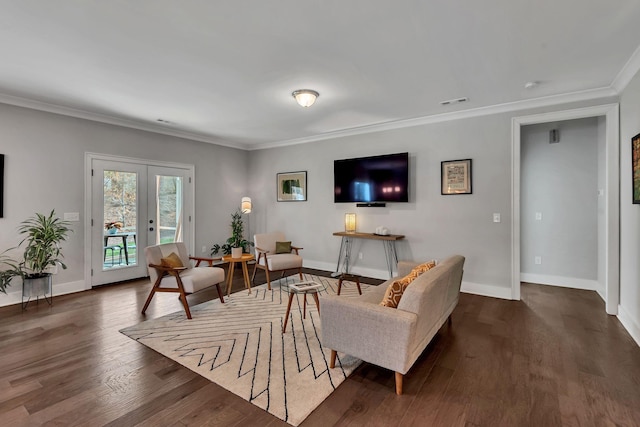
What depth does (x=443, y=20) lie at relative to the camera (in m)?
2.30

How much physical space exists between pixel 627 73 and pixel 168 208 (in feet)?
21.5

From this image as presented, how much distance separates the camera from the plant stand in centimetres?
391

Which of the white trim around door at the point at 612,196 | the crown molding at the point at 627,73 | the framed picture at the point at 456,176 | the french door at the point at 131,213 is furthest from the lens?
the french door at the point at 131,213

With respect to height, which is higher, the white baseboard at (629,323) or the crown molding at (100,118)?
the crown molding at (100,118)

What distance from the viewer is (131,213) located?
523 centimetres

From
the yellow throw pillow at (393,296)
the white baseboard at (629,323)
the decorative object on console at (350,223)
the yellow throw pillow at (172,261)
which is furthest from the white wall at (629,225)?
the yellow throw pillow at (172,261)

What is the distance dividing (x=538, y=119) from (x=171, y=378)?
491 centimetres

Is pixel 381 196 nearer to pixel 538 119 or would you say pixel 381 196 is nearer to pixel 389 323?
pixel 538 119

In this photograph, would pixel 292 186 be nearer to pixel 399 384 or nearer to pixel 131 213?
pixel 131 213

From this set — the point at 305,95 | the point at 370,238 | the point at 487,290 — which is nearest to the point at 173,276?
the point at 305,95

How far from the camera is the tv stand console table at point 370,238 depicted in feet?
16.4

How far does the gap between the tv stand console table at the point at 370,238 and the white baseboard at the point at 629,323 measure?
8.57 feet

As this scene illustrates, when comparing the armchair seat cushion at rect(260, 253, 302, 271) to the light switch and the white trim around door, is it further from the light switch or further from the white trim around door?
the white trim around door

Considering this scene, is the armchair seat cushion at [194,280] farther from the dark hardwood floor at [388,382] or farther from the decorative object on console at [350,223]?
the decorative object on console at [350,223]
